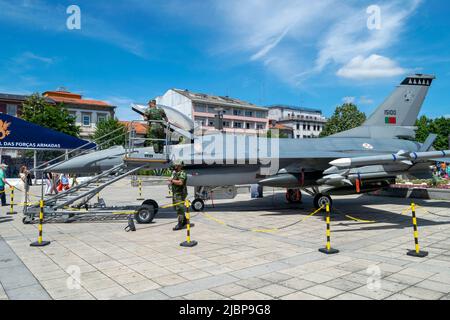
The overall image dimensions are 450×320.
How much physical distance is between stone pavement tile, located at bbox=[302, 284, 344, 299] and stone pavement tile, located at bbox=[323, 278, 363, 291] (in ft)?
0.42

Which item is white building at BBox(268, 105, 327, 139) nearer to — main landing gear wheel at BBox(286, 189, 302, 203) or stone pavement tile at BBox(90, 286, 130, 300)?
main landing gear wheel at BBox(286, 189, 302, 203)

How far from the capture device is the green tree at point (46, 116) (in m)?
42.5

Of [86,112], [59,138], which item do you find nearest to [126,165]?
[59,138]

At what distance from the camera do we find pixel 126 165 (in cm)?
1084

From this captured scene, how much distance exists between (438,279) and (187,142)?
29.3 ft

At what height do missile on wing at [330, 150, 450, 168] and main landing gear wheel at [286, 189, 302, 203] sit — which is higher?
missile on wing at [330, 150, 450, 168]

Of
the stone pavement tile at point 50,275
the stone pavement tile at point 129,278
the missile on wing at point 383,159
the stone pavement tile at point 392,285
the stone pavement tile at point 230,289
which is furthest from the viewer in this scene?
the missile on wing at point 383,159

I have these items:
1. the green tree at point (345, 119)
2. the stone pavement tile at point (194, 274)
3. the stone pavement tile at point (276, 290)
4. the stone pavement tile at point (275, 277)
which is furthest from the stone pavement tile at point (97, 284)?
the green tree at point (345, 119)

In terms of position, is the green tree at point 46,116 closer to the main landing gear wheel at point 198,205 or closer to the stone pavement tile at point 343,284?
the main landing gear wheel at point 198,205

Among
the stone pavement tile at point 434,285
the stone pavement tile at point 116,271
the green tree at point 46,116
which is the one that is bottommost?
the stone pavement tile at point 434,285

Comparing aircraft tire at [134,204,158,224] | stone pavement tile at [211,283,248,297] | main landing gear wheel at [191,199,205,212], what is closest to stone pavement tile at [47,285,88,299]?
stone pavement tile at [211,283,248,297]

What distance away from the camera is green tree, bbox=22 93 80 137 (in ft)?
139

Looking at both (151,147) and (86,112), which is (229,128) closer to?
(86,112)

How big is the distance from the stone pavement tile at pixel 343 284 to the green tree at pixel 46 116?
4558cm
